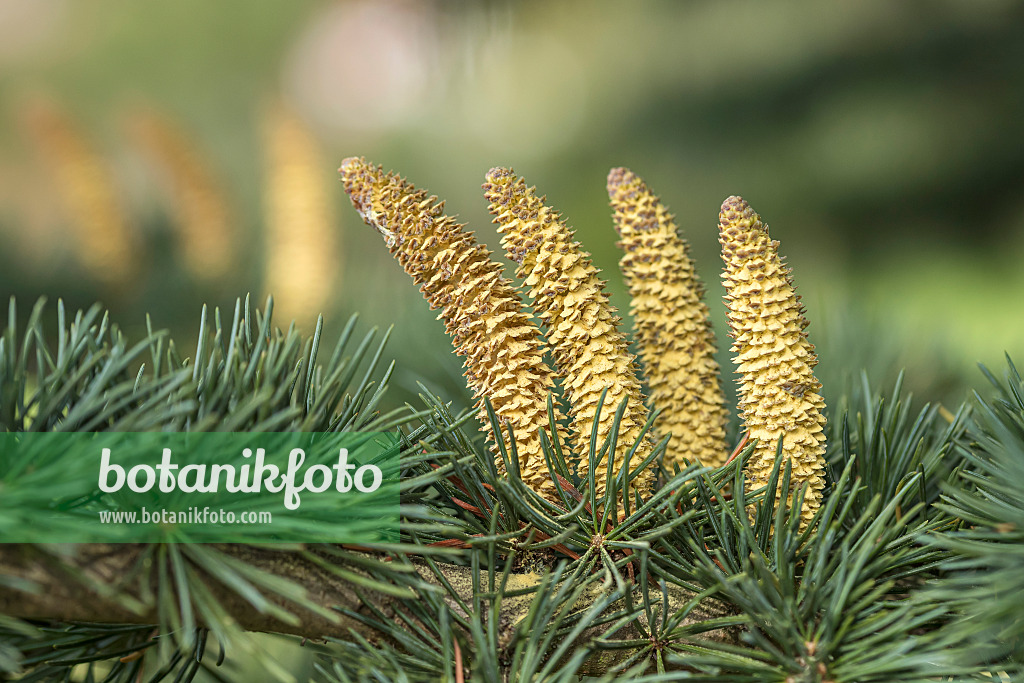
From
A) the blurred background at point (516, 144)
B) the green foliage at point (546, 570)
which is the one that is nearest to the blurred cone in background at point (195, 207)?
the blurred background at point (516, 144)

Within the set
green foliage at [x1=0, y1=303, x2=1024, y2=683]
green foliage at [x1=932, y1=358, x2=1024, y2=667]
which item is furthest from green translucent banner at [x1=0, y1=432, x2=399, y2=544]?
green foliage at [x1=932, y1=358, x2=1024, y2=667]

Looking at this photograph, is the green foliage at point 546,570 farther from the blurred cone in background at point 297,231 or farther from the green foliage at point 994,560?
the blurred cone in background at point 297,231

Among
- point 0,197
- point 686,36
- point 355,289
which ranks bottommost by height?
point 355,289

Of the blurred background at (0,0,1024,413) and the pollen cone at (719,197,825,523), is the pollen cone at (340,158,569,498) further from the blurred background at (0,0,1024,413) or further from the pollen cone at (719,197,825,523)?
the blurred background at (0,0,1024,413)

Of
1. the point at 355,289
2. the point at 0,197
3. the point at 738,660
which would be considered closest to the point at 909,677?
the point at 738,660

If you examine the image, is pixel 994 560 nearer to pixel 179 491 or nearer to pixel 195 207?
pixel 179 491

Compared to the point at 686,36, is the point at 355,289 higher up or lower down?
lower down

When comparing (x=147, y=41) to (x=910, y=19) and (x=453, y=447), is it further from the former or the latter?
(x=453, y=447)

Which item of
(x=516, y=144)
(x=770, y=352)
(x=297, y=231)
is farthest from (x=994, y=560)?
(x=516, y=144)
